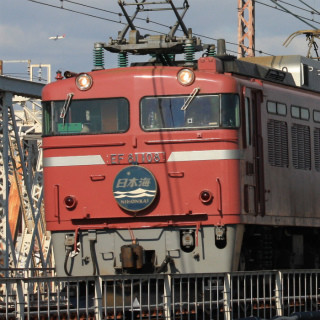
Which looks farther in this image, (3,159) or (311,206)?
(3,159)

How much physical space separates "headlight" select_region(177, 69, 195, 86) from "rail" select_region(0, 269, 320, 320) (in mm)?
3238

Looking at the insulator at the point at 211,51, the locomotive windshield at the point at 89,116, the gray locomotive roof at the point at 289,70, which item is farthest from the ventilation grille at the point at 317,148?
the locomotive windshield at the point at 89,116

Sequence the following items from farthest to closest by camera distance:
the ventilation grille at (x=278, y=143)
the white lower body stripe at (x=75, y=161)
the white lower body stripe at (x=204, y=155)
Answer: the ventilation grille at (x=278, y=143) < the white lower body stripe at (x=75, y=161) < the white lower body stripe at (x=204, y=155)

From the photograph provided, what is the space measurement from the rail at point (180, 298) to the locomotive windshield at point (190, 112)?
255 cm

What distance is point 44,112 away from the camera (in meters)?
21.6

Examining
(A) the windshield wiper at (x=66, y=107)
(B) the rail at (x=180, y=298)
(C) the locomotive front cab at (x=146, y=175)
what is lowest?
(B) the rail at (x=180, y=298)

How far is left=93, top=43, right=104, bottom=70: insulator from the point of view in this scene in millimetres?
22297

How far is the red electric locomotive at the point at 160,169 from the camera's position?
815 inches

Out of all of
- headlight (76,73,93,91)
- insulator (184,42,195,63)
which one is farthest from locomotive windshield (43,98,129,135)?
insulator (184,42,195,63)

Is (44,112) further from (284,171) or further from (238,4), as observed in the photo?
(238,4)

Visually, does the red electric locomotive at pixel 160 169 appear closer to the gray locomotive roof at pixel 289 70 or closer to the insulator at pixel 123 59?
the gray locomotive roof at pixel 289 70

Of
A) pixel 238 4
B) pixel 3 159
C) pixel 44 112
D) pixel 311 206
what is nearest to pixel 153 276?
pixel 44 112

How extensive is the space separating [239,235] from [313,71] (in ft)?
16.7

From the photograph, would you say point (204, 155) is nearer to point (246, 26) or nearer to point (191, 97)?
point (191, 97)
